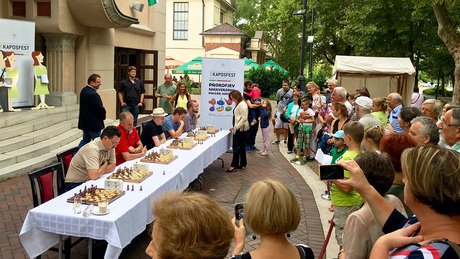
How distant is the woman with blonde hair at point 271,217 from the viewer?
7.37 ft

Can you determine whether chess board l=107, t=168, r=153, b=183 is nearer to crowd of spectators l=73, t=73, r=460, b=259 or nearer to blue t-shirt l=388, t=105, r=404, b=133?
crowd of spectators l=73, t=73, r=460, b=259

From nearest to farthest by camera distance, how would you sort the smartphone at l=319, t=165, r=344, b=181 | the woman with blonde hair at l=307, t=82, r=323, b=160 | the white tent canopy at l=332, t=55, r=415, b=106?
the smartphone at l=319, t=165, r=344, b=181 → the woman with blonde hair at l=307, t=82, r=323, b=160 → the white tent canopy at l=332, t=55, r=415, b=106

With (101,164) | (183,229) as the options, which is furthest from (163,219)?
(101,164)

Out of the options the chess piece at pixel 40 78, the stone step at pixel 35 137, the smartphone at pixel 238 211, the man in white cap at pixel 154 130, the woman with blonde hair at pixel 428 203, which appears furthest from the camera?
the chess piece at pixel 40 78

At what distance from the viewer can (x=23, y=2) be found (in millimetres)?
11102

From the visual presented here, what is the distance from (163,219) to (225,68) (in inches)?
350

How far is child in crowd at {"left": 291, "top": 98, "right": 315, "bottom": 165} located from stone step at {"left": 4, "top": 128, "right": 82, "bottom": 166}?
18.4 ft

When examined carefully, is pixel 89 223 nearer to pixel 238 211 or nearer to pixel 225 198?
pixel 238 211

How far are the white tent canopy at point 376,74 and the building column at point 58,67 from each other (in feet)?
33.4

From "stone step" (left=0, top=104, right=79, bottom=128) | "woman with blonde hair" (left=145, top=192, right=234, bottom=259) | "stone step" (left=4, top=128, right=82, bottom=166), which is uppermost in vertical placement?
"woman with blonde hair" (left=145, top=192, right=234, bottom=259)

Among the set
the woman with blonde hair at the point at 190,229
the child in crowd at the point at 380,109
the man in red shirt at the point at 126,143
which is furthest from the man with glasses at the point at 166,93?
the woman with blonde hair at the point at 190,229

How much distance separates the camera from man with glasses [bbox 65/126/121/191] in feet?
16.3

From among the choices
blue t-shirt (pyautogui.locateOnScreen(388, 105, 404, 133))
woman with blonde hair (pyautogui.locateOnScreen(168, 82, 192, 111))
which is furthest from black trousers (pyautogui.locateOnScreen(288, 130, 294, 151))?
blue t-shirt (pyautogui.locateOnScreen(388, 105, 404, 133))

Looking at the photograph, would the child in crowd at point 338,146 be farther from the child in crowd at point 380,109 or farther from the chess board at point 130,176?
the chess board at point 130,176
